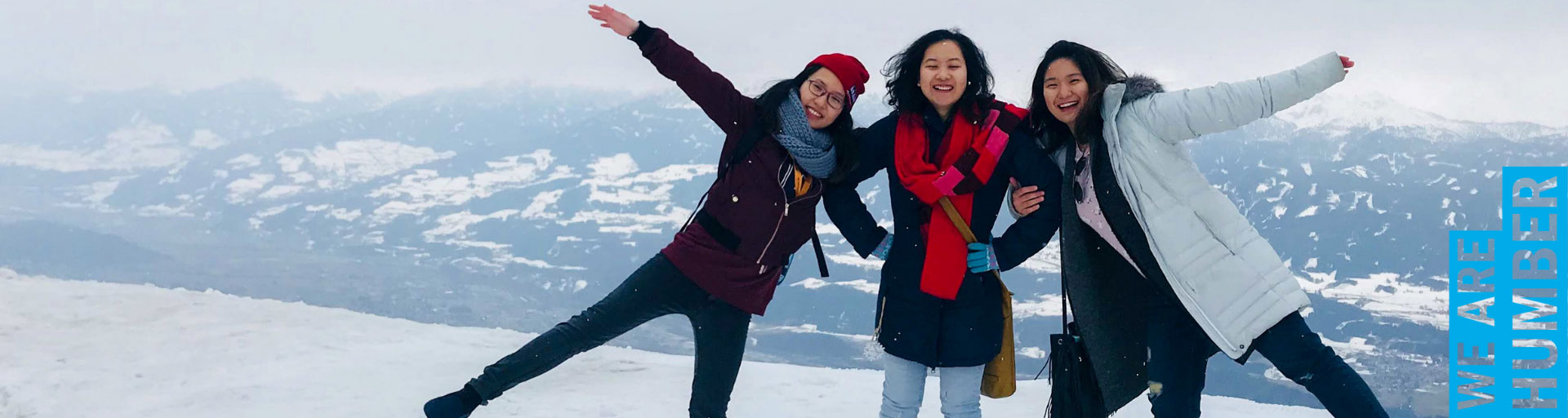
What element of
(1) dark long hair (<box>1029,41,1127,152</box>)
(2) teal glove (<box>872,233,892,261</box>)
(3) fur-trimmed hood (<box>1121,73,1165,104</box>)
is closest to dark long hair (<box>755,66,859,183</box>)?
(2) teal glove (<box>872,233,892,261</box>)

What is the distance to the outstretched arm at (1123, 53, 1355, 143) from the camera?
10.8 ft

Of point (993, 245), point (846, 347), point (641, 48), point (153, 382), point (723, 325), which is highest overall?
point (641, 48)

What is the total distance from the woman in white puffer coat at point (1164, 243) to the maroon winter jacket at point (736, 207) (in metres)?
1.12

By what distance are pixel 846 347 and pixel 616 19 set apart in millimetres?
168558

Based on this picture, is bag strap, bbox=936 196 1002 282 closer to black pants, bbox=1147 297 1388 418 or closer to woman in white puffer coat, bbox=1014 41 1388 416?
woman in white puffer coat, bbox=1014 41 1388 416

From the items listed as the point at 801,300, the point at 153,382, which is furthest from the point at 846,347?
the point at 153,382

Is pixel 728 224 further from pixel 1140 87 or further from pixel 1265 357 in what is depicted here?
pixel 1265 357

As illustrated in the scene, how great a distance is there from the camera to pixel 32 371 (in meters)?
6.60

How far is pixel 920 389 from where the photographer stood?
4.03m

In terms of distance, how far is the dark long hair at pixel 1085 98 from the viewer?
3652mm

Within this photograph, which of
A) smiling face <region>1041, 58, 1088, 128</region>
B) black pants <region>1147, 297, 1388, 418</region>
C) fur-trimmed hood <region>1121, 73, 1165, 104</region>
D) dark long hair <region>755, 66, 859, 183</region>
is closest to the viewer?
black pants <region>1147, 297, 1388, 418</region>

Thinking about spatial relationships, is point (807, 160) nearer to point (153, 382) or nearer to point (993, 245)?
point (993, 245)

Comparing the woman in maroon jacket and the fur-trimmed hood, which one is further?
the woman in maroon jacket

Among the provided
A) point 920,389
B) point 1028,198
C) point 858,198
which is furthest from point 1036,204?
point 920,389
